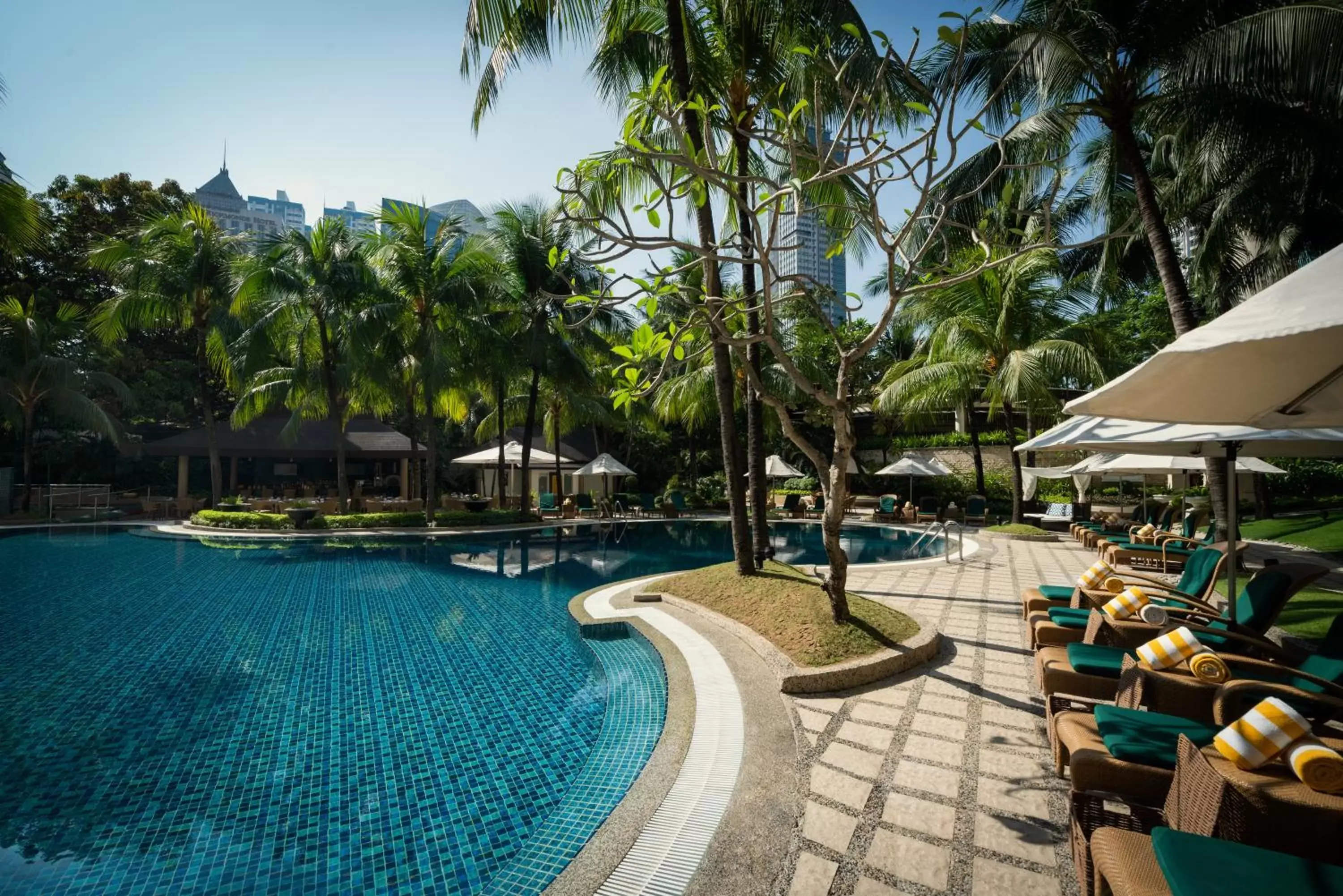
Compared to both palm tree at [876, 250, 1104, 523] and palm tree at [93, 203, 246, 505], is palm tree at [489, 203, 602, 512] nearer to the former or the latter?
palm tree at [93, 203, 246, 505]

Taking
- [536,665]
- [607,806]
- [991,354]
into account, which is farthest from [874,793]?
[991,354]

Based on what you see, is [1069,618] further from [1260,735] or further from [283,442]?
[283,442]

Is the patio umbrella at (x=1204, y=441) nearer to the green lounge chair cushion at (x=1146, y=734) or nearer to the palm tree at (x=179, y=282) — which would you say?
the green lounge chair cushion at (x=1146, y=734)

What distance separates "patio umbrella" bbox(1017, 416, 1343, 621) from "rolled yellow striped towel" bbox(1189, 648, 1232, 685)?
2.10 m

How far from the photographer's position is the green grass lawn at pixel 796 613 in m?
5.32

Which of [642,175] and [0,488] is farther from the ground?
[642,175]

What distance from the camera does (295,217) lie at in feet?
549

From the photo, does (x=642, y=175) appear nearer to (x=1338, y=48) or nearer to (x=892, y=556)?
(x=1338, y=48)

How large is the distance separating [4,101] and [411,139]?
463cm

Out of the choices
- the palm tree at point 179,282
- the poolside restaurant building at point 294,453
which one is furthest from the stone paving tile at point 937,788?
the poolside restaurant building at point 294,453

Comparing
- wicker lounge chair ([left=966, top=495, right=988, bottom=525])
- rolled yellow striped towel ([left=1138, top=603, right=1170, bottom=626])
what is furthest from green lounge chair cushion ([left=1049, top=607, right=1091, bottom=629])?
wicker lounge chair ([left=966, top=495, right=988, bottom=525])

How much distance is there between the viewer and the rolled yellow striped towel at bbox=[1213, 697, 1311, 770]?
79.4 inches

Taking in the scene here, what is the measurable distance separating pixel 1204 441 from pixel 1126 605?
264 cm

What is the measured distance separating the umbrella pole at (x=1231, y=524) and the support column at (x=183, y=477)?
27457 mm
